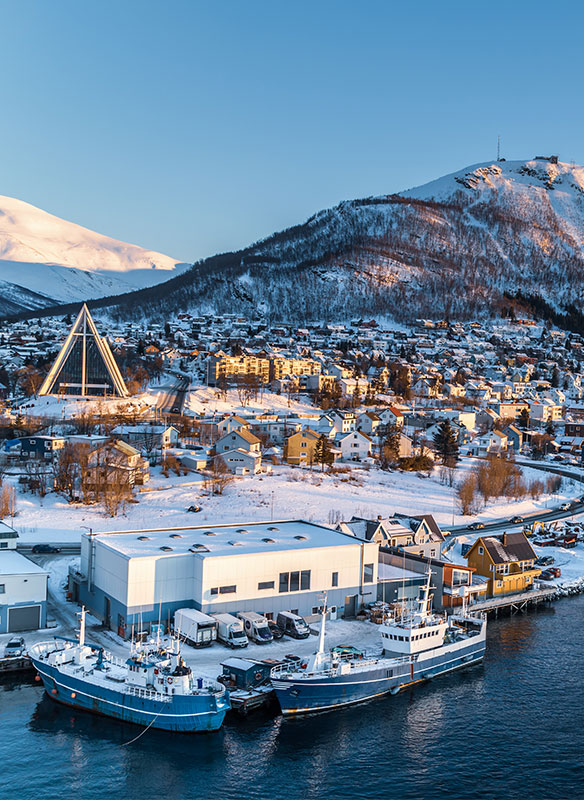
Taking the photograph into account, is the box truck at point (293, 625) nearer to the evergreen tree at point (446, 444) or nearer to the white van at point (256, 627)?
the white van at point (256, 627)

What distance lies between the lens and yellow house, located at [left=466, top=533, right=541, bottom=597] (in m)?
30.9

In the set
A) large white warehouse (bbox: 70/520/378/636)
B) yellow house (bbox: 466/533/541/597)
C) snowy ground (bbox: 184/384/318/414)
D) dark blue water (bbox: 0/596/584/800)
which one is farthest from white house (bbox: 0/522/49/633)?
snowy ground (bbox: 184/384/318/414)

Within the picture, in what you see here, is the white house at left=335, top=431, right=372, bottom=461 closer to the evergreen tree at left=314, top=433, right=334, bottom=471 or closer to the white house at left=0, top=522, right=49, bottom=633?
the evergreen tree at left=314, top=433, right=334, bottom=471

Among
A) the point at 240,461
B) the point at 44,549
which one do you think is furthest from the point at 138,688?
the point at 240,461

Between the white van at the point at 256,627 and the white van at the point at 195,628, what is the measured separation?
3.49 feet

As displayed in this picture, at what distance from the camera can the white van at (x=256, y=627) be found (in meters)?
23.0

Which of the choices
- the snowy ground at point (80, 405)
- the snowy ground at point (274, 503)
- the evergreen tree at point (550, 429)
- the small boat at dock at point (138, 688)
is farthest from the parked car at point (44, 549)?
the evergreen tree at point (550, 429)

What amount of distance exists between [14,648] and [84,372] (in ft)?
170

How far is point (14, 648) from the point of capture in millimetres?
21688

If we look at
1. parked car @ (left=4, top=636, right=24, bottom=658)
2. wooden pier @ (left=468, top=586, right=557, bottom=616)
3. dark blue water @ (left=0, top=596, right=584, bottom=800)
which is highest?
parked car @ (left=4, top=636, right=24, bottom=658)

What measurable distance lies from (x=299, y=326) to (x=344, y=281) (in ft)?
80.9

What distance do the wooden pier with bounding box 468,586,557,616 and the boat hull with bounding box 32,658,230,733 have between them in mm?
12993

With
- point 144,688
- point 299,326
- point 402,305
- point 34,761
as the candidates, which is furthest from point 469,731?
point 402,305

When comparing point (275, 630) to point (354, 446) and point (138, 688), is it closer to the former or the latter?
point (138, 688)
